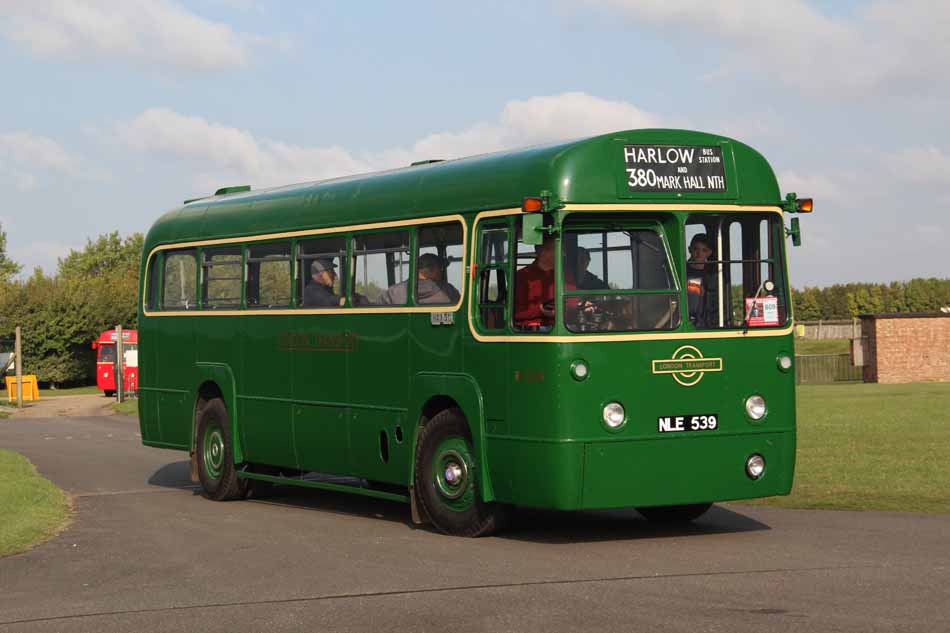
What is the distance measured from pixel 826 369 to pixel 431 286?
158 feet

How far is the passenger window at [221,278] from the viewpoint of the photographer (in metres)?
18.0

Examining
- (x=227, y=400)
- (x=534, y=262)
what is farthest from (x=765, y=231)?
(x=227, y=400)

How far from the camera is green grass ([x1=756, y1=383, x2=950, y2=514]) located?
53.2ft

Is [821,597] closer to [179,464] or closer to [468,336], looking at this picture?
[468,336]

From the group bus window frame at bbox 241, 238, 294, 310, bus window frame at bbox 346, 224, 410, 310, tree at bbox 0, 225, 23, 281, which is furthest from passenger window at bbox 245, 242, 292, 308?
tree at bbox 0, 225, 23, 281

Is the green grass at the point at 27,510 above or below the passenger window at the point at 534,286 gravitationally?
below

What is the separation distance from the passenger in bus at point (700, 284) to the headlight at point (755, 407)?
71 cm

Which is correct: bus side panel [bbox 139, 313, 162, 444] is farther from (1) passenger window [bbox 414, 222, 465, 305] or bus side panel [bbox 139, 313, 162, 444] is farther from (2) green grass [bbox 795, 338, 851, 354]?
(2) green grass [bbox 795, 338, 851, 354]

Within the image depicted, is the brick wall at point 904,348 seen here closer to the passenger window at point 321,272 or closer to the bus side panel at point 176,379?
the bus side panel at point 176,379

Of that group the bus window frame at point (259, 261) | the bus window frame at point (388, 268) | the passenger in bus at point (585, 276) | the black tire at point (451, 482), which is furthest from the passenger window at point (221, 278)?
the passenger in bus at point (585, 276)

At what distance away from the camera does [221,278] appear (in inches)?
Result: 723

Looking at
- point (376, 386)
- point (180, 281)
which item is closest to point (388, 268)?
point (376, 386)

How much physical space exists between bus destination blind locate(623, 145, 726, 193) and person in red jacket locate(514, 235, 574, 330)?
87 centimetres

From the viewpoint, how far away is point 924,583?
1002 centimetres
